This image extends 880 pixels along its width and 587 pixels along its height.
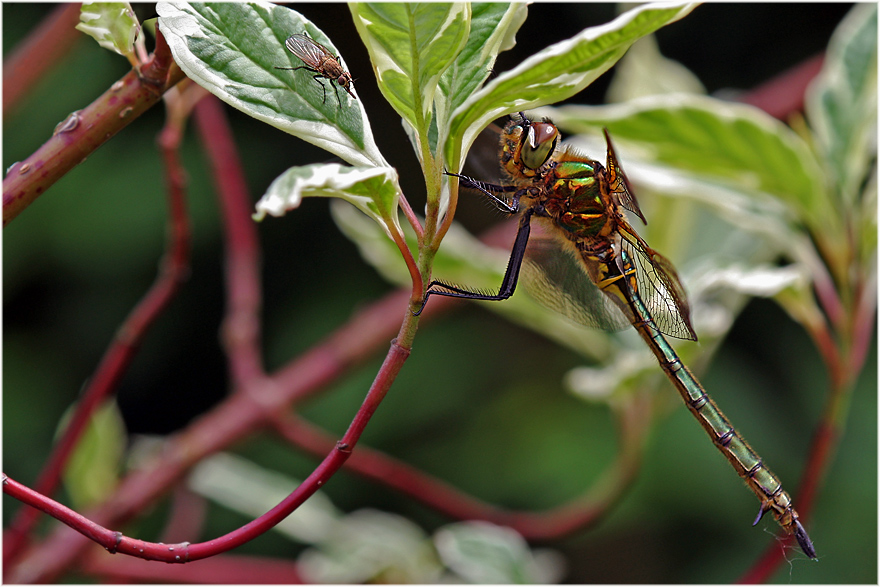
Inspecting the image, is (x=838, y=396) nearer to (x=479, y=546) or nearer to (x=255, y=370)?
(x=479, y=546)

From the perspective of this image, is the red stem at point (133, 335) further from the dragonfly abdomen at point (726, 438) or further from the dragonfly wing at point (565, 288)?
the dragonfly abdomen at point (726, 438)

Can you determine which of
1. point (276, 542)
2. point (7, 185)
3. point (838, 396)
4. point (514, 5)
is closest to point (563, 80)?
point (514, 5)

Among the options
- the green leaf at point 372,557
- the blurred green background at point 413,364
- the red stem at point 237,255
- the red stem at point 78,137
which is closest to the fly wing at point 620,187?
the red stem at point 78,137

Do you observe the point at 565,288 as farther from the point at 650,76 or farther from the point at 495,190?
the point at 650,76

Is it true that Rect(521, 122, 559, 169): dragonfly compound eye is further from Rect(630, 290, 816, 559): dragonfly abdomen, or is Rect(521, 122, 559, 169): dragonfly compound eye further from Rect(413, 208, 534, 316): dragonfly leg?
Rect(630, 290, 816, 559): dragonfly abdomen

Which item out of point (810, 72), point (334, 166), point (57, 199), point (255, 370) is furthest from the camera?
point (57, 199)

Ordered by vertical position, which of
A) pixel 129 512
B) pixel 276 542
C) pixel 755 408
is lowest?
pixel 755 408

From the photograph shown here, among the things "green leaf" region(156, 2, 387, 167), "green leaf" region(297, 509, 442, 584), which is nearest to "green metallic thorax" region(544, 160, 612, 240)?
"green leaf" region(156, 2, 387, 167)
